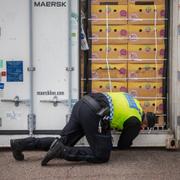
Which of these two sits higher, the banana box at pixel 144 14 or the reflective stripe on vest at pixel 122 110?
the banana box at pixel 144 14

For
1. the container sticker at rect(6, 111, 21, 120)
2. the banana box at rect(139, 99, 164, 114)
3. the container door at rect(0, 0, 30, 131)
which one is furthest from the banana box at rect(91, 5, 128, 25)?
the container sticker at rect(6, 111, 21, 120)

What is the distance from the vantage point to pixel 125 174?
290 inches

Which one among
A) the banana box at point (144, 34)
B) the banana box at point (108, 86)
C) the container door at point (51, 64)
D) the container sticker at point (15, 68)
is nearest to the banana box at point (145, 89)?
the banana box at point (108, 86)

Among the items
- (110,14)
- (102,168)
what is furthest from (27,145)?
(110,14)

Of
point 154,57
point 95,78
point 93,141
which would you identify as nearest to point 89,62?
point 95,78

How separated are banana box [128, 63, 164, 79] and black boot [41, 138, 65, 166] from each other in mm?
1785

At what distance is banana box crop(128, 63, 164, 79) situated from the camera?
28.9ft

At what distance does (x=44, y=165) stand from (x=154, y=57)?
2.45 meters

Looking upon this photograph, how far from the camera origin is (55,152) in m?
7.65

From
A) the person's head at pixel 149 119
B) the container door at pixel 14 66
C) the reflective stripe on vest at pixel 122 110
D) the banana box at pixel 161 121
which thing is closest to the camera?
the reflective stripe on vest at pixel 122 110

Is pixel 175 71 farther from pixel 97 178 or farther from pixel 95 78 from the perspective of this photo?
pixel 97 178

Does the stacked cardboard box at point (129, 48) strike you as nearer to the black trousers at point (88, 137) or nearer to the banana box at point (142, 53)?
the banana box at point (142, 53)

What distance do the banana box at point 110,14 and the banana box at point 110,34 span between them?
91 mm

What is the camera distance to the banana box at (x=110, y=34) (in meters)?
8.75
